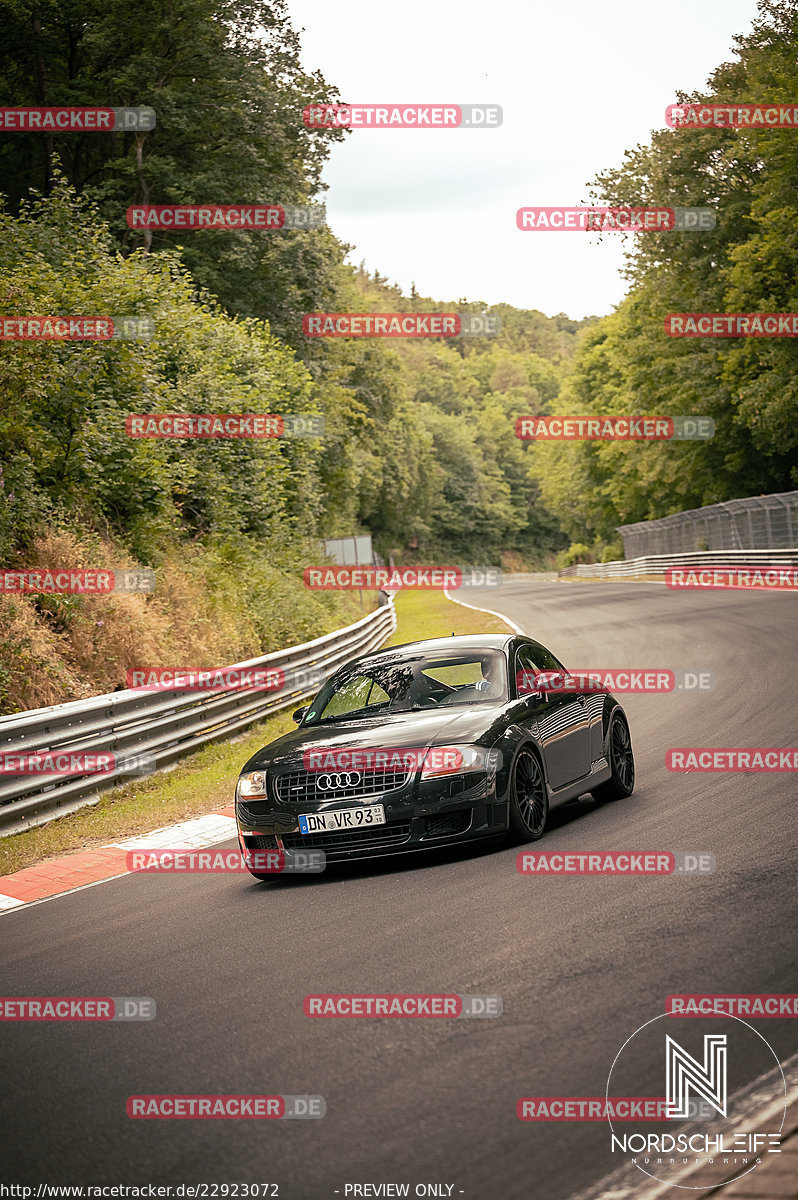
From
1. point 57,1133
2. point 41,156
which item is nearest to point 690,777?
point 57,1133

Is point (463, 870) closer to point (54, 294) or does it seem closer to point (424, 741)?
point (424, 741)

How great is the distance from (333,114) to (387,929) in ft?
130

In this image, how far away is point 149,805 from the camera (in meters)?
11.5

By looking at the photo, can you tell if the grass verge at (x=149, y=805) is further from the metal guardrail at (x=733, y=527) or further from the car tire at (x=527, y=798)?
the metal guardrail at (x=733, y=527)

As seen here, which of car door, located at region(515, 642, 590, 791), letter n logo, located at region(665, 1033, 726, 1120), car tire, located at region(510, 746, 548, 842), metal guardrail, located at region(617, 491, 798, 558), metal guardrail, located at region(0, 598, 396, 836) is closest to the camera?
letter n logo, located at region(665, 1033, 726, 1120)

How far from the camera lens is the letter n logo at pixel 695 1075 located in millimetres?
3715

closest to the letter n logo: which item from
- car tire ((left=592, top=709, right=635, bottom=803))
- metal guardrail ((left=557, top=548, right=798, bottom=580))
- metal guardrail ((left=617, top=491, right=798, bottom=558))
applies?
car tire ((left=592, top=709, right=635, bottom=803))

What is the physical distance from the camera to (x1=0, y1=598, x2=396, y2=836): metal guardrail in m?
10.4

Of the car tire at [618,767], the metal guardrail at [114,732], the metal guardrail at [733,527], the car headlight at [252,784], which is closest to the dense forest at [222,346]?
the metal guardrail at [114,732]

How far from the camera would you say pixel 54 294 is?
19.3 m

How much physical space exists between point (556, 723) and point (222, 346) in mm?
22830

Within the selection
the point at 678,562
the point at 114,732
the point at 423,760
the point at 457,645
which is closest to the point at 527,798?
the point at 423,760

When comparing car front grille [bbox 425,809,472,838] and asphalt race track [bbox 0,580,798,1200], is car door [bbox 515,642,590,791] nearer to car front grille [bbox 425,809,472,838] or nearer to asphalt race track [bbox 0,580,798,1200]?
asphalt race track [bbox 0,580,798,1200]

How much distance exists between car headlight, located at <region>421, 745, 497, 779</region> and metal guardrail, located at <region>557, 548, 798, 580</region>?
31.8 metres
